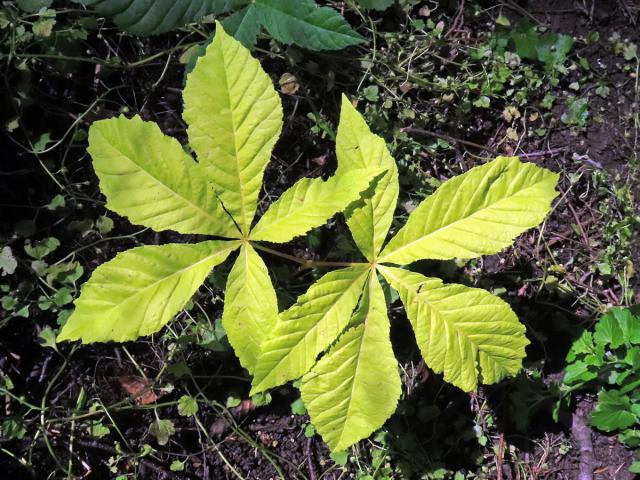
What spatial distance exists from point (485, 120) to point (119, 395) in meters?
1.83

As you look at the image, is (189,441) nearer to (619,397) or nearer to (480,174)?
(480,174)

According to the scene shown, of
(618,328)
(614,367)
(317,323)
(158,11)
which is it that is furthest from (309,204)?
(614,367)

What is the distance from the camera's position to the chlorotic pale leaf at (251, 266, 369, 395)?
146cm

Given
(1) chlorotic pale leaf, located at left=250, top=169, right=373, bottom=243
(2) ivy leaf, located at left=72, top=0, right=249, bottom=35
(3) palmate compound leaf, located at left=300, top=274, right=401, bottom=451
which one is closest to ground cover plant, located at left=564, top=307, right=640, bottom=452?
(3) palmate compound leaf, located at left=300, top=274, right=401, bottom=451

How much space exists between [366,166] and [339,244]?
0.58 metres

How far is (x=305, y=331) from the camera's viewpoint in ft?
4.86

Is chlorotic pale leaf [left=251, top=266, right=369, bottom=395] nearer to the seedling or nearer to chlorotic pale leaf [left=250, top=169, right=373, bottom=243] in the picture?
the seedling

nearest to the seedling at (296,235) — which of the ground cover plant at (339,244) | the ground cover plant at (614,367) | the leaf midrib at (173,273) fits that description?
the leaf midrib at (173,273)

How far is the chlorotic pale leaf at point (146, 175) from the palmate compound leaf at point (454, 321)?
623mm

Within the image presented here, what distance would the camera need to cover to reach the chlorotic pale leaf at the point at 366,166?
1.54 metres

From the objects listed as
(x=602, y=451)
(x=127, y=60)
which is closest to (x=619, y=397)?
(x=602, y=451)

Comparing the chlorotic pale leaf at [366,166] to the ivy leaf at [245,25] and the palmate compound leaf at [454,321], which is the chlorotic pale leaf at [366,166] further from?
the ivy leaf at [245,25]

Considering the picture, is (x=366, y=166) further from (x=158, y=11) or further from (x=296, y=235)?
(x=158, y=11)

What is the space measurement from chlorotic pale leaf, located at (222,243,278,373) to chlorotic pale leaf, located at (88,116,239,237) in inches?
8.5
